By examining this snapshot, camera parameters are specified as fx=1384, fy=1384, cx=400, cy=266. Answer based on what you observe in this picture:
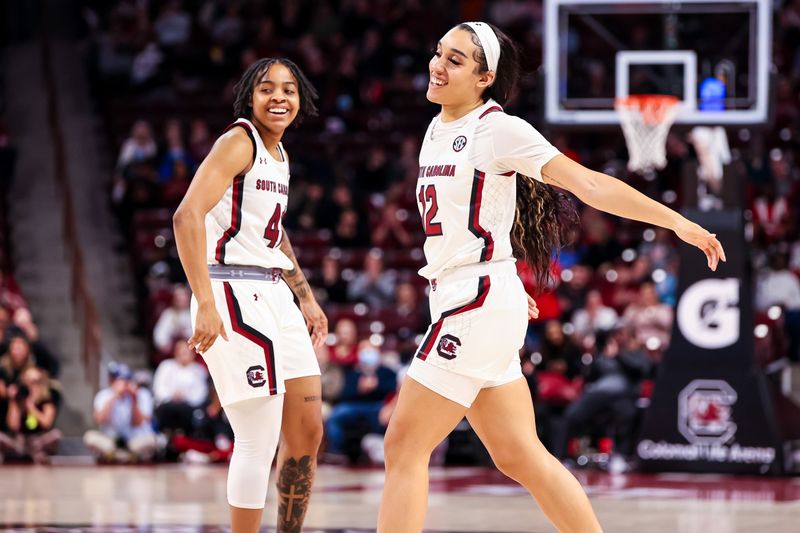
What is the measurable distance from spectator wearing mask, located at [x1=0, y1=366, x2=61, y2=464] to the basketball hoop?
22.0 ft

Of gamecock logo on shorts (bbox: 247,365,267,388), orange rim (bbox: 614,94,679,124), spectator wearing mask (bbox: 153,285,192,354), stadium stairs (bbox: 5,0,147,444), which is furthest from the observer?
stadium stairs (bbox: 5,0,147,444)

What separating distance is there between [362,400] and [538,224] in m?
8.78

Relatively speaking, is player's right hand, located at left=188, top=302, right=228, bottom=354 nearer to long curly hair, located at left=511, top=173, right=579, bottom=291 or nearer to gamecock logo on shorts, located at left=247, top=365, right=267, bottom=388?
gamecock logo on shorts, located at left=247, top=365, right=267, bottom=388

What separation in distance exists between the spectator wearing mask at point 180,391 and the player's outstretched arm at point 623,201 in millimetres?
9901

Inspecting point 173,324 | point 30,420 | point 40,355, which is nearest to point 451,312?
point 30,420

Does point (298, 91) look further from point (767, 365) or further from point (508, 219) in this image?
point (767, 365)

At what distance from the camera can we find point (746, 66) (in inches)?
531

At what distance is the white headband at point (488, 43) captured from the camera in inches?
221

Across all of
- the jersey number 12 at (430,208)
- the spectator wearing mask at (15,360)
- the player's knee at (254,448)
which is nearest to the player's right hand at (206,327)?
the player's knee at (254,448)

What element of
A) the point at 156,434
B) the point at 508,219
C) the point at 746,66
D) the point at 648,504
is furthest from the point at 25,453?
the point at 508,219

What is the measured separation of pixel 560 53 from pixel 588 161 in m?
5.77

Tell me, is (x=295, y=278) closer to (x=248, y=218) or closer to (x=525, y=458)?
(x=248, y=218)

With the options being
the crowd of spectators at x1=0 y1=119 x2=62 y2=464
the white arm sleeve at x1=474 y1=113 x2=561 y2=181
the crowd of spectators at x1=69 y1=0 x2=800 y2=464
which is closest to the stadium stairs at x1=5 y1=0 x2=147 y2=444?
the crowd of spectators at x1=69 y1=0 x2=800 y2=464

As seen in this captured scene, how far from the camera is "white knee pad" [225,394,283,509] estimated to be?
20.1 ft
